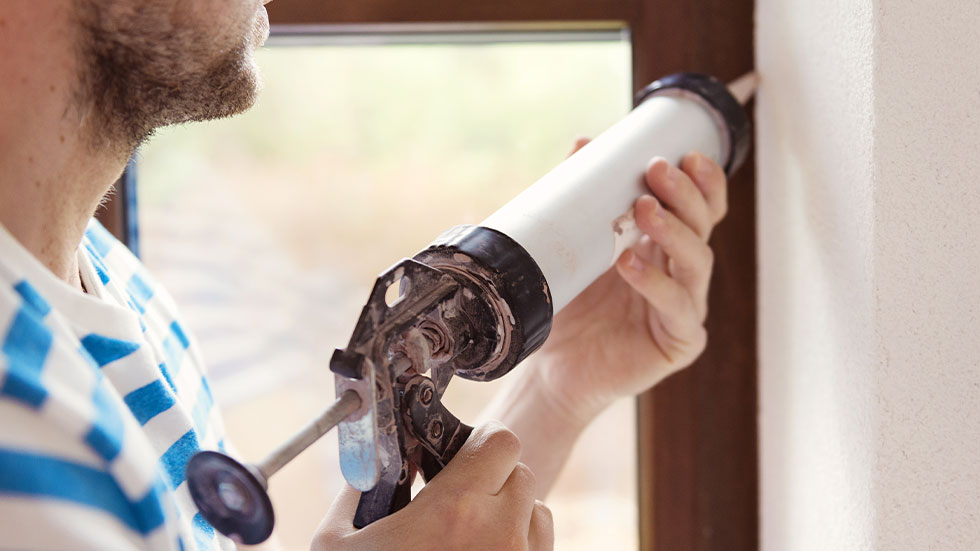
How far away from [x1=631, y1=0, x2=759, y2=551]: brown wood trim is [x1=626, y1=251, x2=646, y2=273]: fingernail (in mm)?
183

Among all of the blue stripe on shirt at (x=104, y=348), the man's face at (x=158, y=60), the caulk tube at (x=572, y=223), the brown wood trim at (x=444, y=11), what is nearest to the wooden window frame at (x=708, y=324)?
the brown wood trim at (x=444, y=11)

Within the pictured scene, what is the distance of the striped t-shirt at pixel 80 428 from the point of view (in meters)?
0.40

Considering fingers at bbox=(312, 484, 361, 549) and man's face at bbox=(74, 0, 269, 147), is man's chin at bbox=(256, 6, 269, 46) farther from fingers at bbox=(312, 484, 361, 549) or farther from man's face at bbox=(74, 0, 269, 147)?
fingers at bbox=(312, 484, 361, 549)

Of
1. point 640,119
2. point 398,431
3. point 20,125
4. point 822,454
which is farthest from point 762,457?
point 20,125

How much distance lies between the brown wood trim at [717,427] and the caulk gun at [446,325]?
214mm

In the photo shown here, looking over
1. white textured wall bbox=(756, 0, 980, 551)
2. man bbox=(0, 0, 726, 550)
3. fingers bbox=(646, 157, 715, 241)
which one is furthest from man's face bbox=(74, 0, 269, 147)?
white textured wall bbox=(756, 0, 980, 551)

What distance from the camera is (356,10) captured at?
2.83 feet

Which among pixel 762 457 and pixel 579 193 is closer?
pixel 579 193

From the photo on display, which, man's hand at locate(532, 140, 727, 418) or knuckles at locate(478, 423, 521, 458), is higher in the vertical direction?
man's hand at locate(532, 140, 727, 418)

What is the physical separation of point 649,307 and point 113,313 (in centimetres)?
52

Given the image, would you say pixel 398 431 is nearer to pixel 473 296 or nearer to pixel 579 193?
pixel 473 296

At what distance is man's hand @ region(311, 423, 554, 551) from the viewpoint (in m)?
0.53

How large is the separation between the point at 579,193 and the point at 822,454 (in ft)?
1.02

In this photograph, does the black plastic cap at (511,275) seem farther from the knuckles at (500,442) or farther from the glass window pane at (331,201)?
the glass window pane at (331,201)
